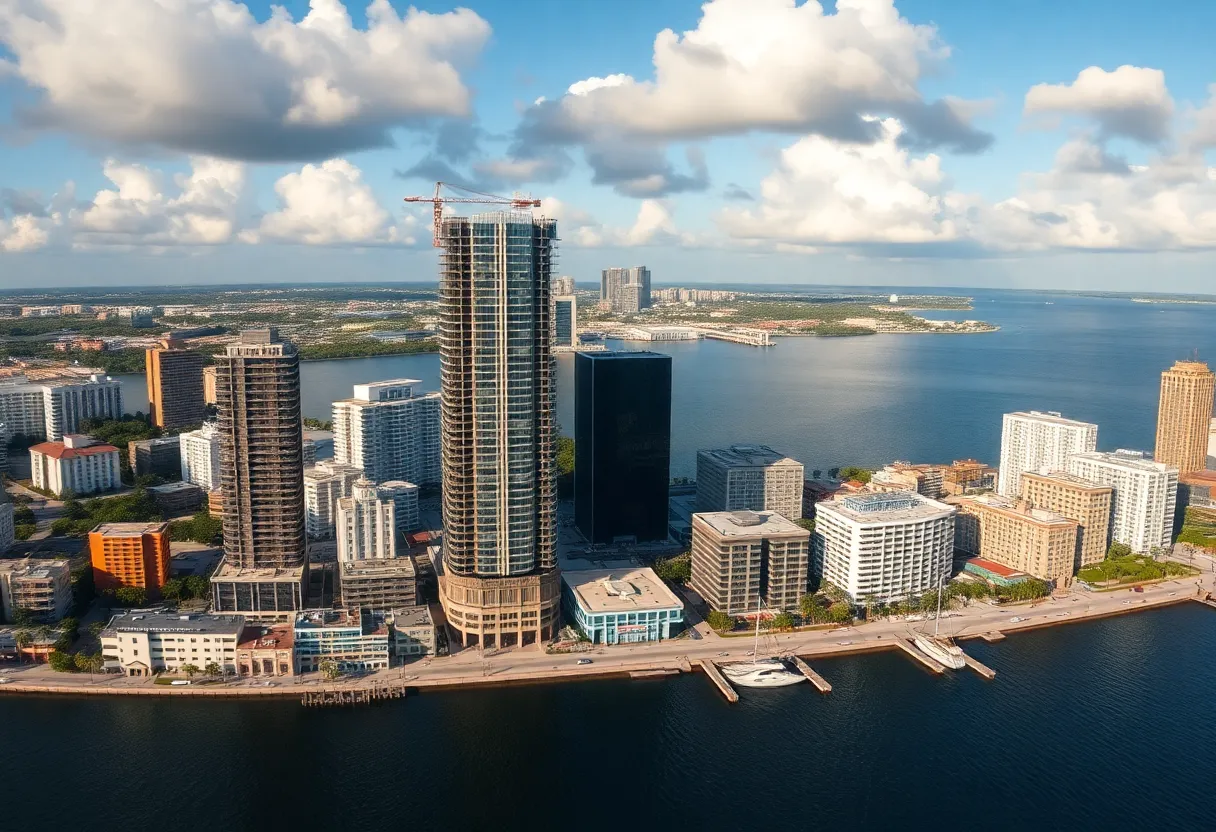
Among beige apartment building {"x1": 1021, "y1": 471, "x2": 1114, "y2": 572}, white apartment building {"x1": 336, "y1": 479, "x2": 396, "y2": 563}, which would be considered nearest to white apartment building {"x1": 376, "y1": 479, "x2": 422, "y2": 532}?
white apartment building {"x1": 336, "y1": 479, "x2": 396, "y2": 563}

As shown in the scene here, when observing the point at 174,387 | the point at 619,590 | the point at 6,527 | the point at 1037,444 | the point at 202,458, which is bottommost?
the point at 619,590

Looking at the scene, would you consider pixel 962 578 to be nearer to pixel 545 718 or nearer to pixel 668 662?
pixel 668 662

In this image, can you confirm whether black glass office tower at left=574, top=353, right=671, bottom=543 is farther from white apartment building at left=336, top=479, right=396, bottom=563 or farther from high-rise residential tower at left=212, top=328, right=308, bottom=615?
high-rise residential tower at left=212, top=328, right=308, bottom=615

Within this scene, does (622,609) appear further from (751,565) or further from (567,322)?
(567,322)

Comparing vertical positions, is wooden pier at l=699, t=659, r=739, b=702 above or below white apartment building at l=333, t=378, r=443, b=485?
below

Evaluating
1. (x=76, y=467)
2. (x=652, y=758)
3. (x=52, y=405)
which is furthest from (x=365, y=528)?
(x=52, y=405)

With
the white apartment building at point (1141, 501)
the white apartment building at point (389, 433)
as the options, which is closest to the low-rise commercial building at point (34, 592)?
the white apartment building at point (389, 433)
